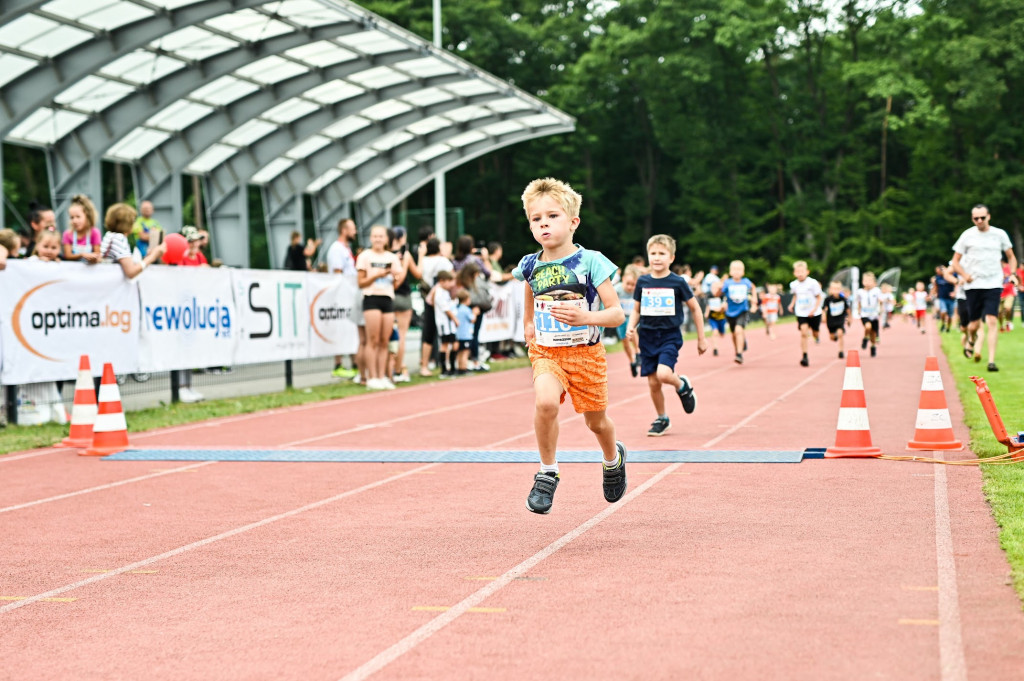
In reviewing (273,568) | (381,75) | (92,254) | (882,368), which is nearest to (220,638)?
(273,568)

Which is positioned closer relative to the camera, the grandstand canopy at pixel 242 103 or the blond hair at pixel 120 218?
the blond hair at pixel 120 218

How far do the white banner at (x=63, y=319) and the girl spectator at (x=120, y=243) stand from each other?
0.44 ft

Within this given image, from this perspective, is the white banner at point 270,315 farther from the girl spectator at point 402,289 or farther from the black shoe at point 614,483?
the black shoe at point 614,483

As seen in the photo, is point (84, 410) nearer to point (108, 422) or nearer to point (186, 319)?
point (108, 422)

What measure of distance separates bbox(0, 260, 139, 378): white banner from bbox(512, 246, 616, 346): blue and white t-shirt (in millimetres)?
7072

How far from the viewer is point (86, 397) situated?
11.1 meters

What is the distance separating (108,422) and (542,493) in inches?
214

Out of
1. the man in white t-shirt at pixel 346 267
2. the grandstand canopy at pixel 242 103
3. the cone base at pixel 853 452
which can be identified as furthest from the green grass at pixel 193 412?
the cone base at pixel 853 452

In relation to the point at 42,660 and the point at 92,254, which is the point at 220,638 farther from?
the point at 92,254

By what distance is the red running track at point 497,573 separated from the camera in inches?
174

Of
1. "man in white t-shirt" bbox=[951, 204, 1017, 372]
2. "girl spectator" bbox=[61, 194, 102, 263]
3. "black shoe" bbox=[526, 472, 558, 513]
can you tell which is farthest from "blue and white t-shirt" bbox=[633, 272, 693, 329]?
"girl spectator" bbox=[61, 194, 102, 263]

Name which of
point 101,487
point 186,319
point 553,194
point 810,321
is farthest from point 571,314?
point 810,321

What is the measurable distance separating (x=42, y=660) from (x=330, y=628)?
105 centimetres

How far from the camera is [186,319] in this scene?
48.2 feet
